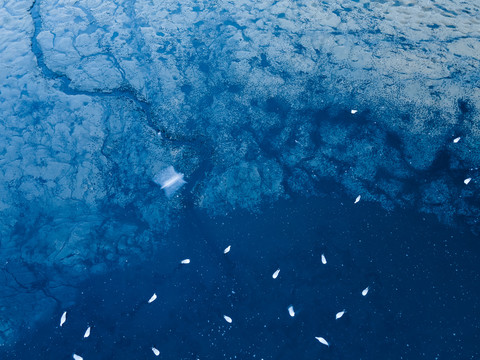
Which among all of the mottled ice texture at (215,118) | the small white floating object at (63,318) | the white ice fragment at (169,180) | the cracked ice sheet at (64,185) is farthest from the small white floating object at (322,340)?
the small white floating object at (63,318)

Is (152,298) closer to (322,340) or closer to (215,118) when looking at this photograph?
(322,340)

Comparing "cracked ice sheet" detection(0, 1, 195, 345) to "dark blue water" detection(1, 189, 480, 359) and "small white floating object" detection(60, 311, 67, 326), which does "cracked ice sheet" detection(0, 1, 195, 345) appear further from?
"dark blue water" detection(1, 189, 480, 359)

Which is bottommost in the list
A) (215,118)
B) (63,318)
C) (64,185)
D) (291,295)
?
(63,318)

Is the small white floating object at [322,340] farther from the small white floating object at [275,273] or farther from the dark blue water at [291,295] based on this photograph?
the small white floating object at [275,273]

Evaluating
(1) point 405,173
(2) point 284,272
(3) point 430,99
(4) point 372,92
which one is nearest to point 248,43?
(4) point 372,92

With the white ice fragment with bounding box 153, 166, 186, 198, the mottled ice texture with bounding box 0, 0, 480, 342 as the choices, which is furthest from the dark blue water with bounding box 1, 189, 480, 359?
the white ice fragment with bounding box 153, 166, 186, 198

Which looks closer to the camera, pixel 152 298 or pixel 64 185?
pixel 152 298

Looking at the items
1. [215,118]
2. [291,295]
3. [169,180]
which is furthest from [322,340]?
[215,118]

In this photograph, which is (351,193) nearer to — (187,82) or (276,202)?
(276,202)

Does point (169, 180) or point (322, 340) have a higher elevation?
point (169, 180)
